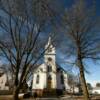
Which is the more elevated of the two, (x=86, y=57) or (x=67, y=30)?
(x=67, y=30)

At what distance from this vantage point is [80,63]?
60.4 feet

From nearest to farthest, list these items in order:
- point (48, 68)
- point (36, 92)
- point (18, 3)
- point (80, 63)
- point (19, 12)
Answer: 1. point (18, 3)
2. point (19, 12)
3. point (80, 63)
4. point (36, 92)
5. point (48, 68)

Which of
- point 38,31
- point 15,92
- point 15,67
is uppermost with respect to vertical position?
point 38,31

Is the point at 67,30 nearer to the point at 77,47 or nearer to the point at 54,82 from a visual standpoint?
the point at 77,47

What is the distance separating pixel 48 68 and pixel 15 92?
105ft

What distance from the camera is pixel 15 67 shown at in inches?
581

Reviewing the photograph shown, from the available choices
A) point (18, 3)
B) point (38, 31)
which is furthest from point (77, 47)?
point (18, 3)

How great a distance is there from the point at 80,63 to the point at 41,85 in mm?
27316

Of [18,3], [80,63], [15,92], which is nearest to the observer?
[18,3]

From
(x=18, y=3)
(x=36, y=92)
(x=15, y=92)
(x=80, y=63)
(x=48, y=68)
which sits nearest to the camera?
(x=18, y=3)

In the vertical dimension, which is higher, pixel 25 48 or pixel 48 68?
pixel 48 68

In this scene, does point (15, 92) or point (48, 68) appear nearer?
point (15, 92)

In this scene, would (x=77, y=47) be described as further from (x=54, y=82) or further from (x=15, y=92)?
(x=54, y=82)

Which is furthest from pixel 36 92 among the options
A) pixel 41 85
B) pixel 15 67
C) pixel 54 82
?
pixel 15 67
